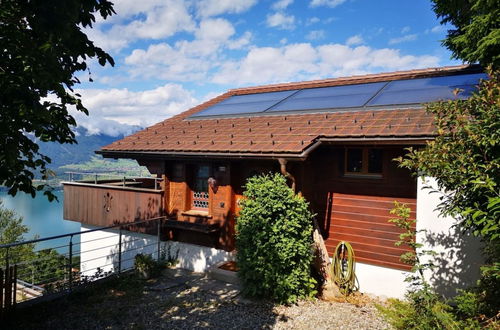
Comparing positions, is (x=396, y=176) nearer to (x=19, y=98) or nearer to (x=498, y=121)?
(x=498, y=121)

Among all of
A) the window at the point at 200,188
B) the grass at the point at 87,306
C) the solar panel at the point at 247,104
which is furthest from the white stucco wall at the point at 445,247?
the grass at the point at 87,306

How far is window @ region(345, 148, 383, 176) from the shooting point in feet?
26.1

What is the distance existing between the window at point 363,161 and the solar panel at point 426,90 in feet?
5.91

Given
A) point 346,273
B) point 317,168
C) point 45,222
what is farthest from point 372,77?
point 45,222

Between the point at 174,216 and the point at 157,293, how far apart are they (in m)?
2.82

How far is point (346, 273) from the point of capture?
7.97 m

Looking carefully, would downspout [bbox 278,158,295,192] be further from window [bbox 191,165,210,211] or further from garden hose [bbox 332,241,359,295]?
window [bbox 191,165,210,211]

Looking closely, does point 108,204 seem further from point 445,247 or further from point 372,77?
point 372,77

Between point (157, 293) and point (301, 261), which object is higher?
point (301, 261)

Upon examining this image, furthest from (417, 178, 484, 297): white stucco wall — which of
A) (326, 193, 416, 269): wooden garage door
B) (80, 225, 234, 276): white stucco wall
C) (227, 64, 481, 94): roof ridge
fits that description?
(227, 64, 481, 94): roof ridge

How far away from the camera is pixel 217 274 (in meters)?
8.48

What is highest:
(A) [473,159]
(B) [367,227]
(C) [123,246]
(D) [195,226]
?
(A) [473,159]

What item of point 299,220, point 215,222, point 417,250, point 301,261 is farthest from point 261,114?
point 417,250

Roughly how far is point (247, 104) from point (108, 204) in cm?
639
